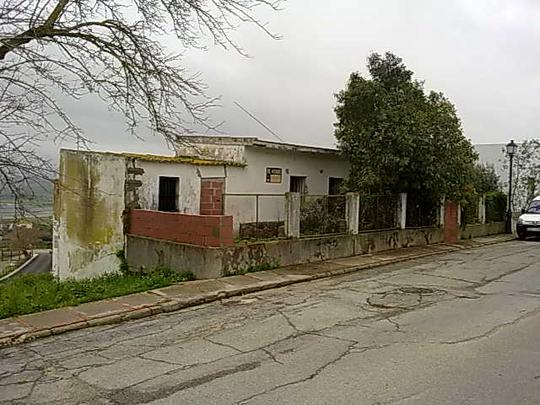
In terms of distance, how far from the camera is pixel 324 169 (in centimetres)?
2216

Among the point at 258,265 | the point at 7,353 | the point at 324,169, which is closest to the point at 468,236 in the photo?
the point at 324,169

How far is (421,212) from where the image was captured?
19375 mm

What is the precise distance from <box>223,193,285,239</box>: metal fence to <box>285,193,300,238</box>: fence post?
0.58 metres

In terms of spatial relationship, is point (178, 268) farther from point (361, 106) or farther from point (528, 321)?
point (361, 106)

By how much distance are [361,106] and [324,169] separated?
9.38 ft

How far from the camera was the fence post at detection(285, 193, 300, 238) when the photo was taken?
546 inches

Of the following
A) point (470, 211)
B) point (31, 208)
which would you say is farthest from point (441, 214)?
point (31, 208)

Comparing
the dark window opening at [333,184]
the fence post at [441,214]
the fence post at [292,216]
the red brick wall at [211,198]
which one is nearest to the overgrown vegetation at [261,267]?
the fence post at [292,216]

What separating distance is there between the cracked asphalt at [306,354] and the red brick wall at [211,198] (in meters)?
7.16

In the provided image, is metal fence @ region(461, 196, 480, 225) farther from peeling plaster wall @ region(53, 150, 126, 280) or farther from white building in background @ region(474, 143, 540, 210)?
peeling plaster wall @ region(53, 150, 126, 280)

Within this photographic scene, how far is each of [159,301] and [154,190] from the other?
6547mm

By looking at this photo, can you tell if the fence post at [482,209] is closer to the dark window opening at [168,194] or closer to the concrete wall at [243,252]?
the concrete wall at [243,252]

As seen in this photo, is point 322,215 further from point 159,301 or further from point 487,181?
point 487,181

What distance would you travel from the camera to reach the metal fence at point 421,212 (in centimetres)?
1872
